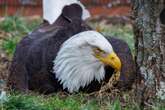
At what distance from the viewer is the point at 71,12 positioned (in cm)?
662

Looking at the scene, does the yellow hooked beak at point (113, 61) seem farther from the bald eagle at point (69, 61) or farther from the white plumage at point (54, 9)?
the white plumage at point (54, 9)

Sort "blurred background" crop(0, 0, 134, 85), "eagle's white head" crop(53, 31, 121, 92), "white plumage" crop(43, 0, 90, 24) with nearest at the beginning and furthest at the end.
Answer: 1. "eagle's white head" crop(53, 31, 121, 92)
2. "white plumage" crop(43, 0, 90, 24)
3. "blurred background" crop(0, 0, 134, 85)

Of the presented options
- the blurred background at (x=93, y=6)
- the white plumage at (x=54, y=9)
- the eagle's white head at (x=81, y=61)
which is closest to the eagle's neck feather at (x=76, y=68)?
the eagle's white head at (x=81, y=61)

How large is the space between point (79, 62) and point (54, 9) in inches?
45.7

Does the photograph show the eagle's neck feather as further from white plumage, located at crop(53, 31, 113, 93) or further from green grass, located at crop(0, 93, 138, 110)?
green grass, located at crop(0, 93, 138, 110)

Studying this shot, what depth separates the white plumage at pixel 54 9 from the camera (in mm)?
6785

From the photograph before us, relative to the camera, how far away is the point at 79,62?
19.2 ft

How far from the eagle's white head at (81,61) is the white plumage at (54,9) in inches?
34.6

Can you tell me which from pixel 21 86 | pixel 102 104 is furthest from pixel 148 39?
pixel 21 86

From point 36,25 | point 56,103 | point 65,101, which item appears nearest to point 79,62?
point 65,101

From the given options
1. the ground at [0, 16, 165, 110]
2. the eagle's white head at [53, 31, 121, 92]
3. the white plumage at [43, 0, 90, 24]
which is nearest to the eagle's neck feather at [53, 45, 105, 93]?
the eagle's white head at [53, 31, 121, 92]

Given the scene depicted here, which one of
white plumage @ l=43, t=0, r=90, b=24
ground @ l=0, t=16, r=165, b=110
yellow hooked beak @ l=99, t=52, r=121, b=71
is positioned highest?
white plumage @ l=43, t=0, r=90, b=24

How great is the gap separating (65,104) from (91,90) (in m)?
0.71

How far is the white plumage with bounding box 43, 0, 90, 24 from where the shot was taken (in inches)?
267
